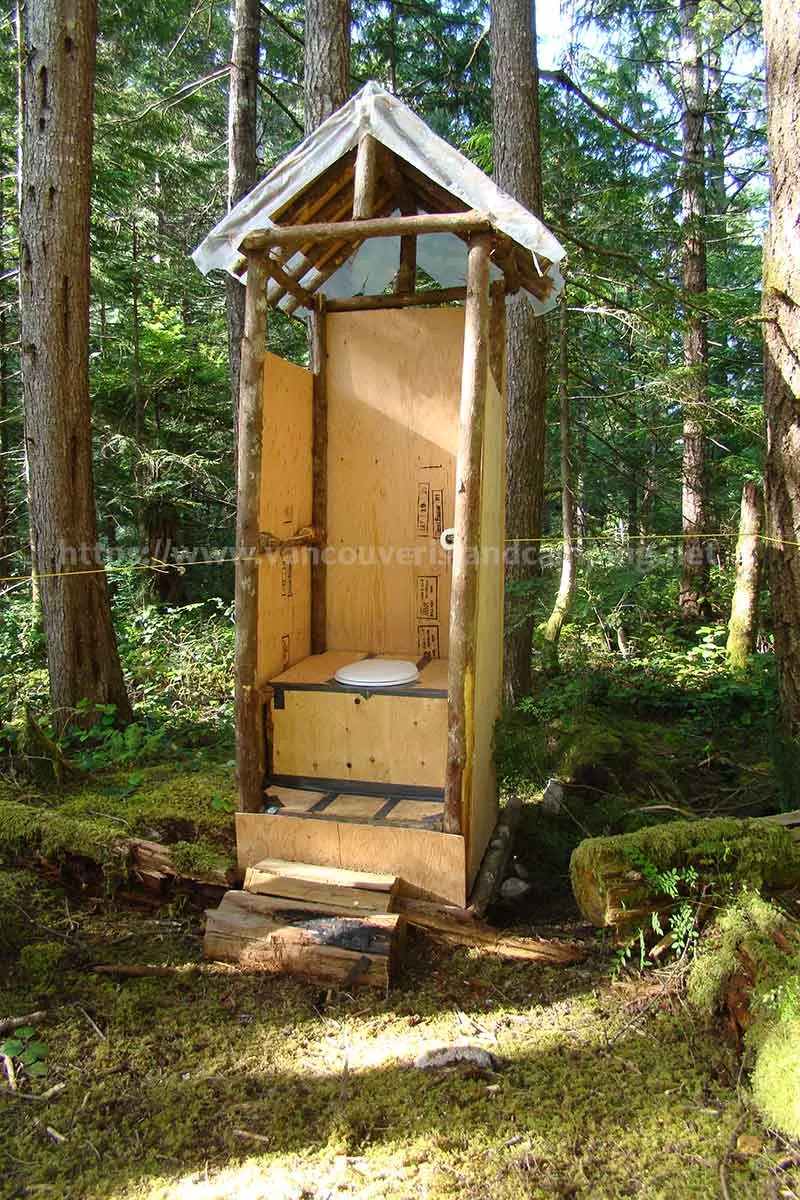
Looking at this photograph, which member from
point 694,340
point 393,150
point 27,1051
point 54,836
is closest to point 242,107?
point 393,150

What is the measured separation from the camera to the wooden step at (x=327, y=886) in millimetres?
3018

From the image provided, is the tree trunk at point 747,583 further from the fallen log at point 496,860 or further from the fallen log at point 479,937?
the fallen log at point 479,937

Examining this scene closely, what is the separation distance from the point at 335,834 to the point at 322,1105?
3.87ft

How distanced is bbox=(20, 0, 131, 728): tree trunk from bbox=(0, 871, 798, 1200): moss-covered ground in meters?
2.60

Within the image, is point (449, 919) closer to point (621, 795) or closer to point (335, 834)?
point (335, 834)

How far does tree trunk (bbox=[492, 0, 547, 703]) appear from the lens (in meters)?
5.82

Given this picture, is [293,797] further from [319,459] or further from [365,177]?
[365,177]

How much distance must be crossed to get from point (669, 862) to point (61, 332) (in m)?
4.97

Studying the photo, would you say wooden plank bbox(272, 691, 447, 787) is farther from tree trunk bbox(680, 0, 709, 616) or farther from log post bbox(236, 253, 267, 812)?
tree trunk bbox(680, 0, 709, 616)

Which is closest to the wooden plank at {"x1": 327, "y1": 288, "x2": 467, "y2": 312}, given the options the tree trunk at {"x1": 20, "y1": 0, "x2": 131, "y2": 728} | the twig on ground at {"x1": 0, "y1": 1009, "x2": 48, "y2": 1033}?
the tree trunk at {"x1": 20, "y1": 0, "x2": 131, "y2": 728}

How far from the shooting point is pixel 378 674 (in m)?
3.57

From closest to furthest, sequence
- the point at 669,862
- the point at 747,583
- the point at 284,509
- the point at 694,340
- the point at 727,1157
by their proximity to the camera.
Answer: the point at 727,1157 → the point at 669,862 → the point at 284,509 → the point at 747,583 → the point at 694,340

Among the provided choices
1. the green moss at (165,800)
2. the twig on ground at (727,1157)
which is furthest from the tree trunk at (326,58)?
the twig on ground at (727,1157)

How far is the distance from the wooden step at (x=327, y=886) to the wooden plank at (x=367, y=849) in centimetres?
7
